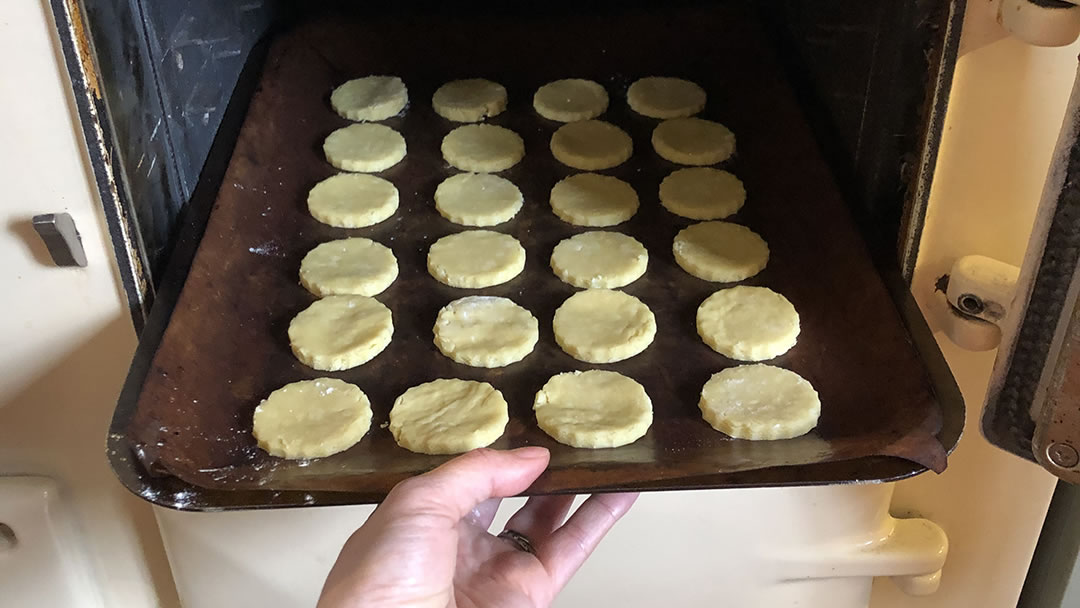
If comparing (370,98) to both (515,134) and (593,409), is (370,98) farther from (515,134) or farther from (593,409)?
(593,409)

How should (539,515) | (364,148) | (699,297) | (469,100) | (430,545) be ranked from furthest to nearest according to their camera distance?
(469,100), (364,148), (699,297), (539,515), (430,545)

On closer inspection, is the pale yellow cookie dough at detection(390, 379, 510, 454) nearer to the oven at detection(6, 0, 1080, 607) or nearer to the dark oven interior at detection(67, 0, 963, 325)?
the oven at detection(6, 0, 1080, 607)

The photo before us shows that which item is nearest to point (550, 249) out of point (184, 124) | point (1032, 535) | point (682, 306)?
point (682, 306)

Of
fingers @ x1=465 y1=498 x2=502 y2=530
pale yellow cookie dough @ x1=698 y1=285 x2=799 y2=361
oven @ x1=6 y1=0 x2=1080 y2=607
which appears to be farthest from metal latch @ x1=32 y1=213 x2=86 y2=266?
pale yellow cookie dough @ x1=698 y1=285 x2=799 y2=361

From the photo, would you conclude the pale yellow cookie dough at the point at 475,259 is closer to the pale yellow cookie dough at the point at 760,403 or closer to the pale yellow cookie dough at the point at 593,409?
the pale yellow cookie dough at the point at 593,409

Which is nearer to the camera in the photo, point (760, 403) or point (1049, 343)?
point (1049, 343)

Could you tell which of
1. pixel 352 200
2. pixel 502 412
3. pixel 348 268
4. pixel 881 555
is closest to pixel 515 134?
pixel 352 200
